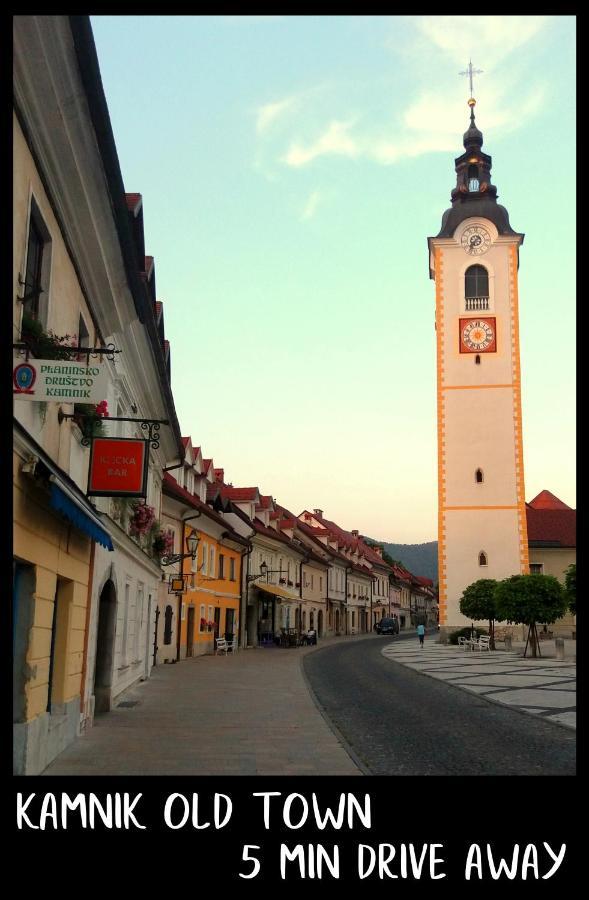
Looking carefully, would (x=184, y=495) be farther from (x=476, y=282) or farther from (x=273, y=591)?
(x=476, y=282)

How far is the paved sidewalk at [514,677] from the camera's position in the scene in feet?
53.2

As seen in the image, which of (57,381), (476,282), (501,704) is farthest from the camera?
(476,282)

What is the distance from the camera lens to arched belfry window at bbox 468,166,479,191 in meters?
55.8

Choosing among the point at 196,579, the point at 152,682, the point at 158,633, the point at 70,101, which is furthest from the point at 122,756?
the point at 196,579

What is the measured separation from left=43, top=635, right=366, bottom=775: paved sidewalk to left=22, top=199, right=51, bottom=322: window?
191 inches

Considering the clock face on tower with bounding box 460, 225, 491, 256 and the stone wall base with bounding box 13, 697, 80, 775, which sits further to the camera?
the clock face on tower with bounding box 460, 225, 491, 256

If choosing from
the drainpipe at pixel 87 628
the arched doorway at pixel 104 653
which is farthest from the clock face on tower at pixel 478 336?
the drainpipe at pixel 87 628

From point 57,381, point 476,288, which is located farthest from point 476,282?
point 57,381

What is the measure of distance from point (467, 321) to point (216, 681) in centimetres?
3443

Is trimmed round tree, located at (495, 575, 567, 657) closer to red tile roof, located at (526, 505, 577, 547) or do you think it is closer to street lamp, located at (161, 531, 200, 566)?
street lamp, located at (161, 531, 200, 566)

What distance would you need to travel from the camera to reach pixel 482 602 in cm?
4016

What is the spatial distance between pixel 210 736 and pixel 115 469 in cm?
438

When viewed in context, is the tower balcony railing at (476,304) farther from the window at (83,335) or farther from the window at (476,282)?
the window at (83,335)

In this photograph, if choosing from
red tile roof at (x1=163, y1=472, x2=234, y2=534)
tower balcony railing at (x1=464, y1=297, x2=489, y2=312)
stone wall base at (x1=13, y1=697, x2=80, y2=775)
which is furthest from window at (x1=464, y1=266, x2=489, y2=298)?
stone wall base at (x1=13, y1=697, x2=80, y2=775)
